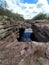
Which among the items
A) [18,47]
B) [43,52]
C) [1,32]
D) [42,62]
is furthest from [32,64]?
[1,32]

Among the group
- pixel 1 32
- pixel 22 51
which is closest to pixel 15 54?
pixel 22 51

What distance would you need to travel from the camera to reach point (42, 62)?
6.49m

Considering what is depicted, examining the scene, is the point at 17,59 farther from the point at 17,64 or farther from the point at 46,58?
the point at 46,58

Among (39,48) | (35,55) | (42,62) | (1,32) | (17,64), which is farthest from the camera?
(1,32)

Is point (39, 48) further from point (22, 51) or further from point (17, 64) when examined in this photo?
point (17, 64)

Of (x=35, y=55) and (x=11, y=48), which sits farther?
(x=11, y=48)

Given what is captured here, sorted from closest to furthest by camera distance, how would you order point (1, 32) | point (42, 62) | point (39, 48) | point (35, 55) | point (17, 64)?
point (17, 64), point (42, 62), point (35, 55), point (39, 48), point (1, 32)

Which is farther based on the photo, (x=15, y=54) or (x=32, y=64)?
(x=15, y=54)

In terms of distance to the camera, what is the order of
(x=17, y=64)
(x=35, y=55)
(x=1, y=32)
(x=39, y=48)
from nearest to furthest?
(x=17, y=64) → (x=35, y=55) → (x=39, y=48) → (x=1, y=32)

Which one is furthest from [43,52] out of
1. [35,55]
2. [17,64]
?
[17,64]

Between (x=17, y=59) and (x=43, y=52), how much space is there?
1324 millimetres

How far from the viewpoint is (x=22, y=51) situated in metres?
7.17

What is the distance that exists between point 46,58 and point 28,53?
84 centimetres

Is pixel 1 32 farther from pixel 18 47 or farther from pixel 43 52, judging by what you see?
pixel 43 52
